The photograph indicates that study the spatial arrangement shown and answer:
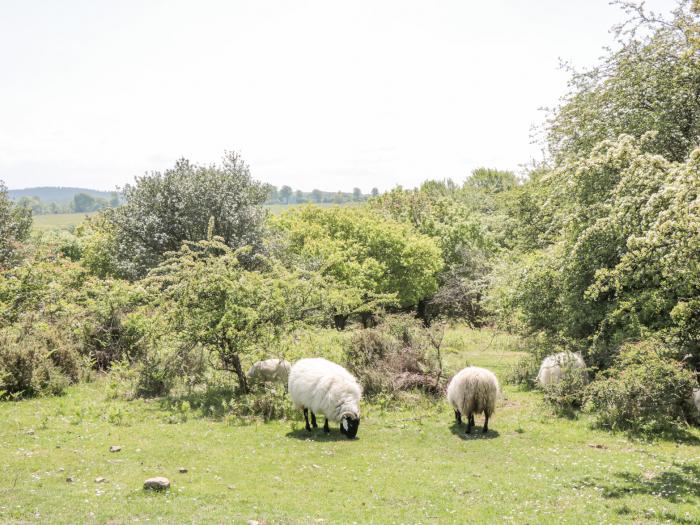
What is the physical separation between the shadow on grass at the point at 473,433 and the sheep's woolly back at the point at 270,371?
26.0 ft

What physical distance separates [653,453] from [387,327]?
11.2 m

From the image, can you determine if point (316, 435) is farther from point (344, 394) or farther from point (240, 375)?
point (240, 375)

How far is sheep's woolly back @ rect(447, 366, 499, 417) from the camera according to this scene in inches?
710

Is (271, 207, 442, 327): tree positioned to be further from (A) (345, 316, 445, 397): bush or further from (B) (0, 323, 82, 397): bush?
(B) (0, 323, 82, 397): bush

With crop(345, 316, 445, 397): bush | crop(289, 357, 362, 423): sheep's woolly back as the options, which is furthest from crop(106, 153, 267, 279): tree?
crop(289, 357, 362, 423): sheep's woolly back

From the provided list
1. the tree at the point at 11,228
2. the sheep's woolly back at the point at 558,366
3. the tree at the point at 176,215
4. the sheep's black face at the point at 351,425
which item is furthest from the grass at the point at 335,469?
the tree at the point at 11,228

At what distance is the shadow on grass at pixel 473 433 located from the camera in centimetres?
1781

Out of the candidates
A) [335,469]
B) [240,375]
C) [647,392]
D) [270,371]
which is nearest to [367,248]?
[270,371]

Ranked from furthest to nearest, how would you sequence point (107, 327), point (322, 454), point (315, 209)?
point (315, 209)
point (107, 327)
point (322, 454)

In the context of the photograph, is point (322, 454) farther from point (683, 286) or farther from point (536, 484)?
point (683, 286)

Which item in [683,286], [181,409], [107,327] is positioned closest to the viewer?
[683,286]

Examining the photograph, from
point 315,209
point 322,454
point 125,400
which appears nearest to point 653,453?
point 322,454

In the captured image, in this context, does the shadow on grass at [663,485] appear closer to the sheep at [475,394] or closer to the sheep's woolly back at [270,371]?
the sheep at [475,394]

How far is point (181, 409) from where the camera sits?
66.1 ft
